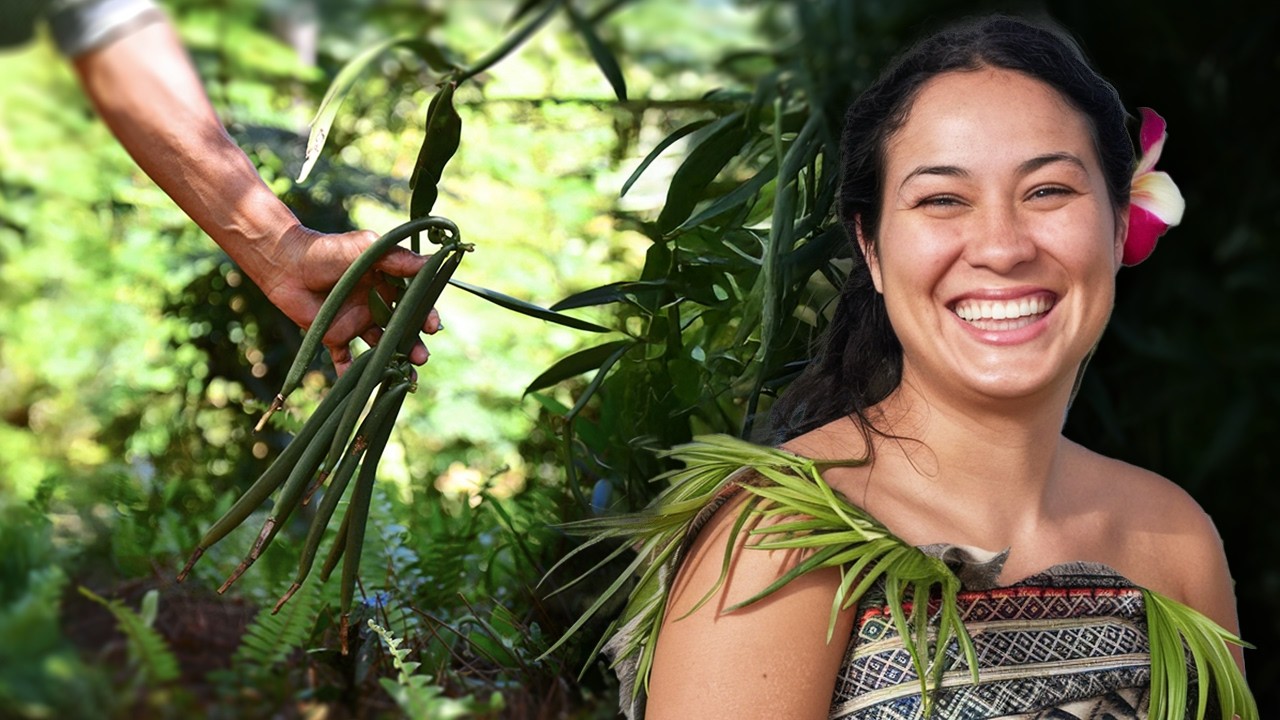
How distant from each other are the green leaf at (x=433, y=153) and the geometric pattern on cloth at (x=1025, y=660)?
1.70 feet

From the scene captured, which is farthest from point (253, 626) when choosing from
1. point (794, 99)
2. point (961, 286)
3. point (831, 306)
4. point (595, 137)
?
point (595, 137)

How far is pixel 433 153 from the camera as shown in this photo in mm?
1204

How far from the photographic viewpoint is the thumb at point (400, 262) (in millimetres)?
1146

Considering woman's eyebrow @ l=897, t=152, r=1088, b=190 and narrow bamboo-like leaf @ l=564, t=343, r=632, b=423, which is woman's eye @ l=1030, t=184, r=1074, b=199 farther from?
narrow bamboo-like leaf @ l=564, t=343, r=632, b=423

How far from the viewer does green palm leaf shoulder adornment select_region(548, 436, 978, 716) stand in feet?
3.67

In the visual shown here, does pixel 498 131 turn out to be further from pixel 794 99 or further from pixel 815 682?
pixel 815 682

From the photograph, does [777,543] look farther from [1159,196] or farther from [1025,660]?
[1159,196]

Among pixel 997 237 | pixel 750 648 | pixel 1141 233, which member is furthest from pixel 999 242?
pixel 750 648

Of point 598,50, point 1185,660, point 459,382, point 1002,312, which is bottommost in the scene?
point 1185,660

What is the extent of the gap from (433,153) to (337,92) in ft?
0.51

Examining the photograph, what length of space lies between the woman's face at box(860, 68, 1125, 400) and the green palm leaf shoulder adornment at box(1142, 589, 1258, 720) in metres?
0.24

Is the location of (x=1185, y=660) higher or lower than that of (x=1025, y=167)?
lower

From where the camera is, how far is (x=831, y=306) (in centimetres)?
160

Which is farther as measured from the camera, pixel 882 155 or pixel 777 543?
pixel 882 155
